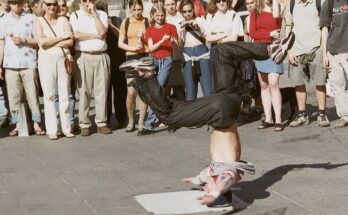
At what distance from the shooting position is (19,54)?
1202 cm

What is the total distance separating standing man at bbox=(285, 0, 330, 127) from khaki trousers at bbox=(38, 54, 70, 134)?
3066mm

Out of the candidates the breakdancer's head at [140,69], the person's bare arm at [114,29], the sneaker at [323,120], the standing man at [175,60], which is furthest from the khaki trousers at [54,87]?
the breakdancer's head at [140,69]

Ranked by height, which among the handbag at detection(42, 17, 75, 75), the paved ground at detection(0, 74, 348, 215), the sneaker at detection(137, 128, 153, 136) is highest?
the handbag at detection(42, 17, 75, 75)

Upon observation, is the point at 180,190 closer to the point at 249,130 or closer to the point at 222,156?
the point at 222,156

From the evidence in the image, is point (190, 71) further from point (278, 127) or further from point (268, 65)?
point (278, 127)

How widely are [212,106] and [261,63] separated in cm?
469

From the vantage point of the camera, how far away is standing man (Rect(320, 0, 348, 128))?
1130cm

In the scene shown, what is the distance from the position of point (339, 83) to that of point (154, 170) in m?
3.48

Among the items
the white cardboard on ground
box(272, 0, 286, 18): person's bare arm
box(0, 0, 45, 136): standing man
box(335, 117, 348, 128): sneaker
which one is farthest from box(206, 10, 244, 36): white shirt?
the white cardboard on ground

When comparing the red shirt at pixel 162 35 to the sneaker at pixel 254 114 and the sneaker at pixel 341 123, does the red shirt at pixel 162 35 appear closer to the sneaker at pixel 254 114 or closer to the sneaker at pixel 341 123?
the sneaker at pixel 254 114

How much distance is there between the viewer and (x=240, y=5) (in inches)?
561

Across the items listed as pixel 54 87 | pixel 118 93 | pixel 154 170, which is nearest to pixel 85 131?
pixel 54 87

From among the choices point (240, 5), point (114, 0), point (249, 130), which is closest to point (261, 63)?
point (249, 130)

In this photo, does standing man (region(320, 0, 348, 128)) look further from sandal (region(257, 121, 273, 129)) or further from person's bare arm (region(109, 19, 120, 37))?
person's bare arm (region(109, 19, 120, 37))
